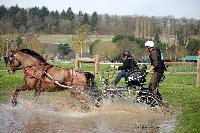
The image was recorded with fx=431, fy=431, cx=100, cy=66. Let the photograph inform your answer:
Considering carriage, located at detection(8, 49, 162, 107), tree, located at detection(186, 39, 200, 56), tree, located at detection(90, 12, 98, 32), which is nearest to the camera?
carriage, located at detection(8, 49, 162, 107)

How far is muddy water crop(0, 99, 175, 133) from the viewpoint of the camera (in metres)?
9.71

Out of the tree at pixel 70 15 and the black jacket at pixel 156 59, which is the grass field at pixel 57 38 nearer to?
the tree at pixel 70 15

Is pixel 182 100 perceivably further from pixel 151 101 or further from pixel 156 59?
pixel 156 59

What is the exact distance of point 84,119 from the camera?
11.4 meters

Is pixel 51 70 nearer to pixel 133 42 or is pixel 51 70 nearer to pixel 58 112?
pixel 58 112

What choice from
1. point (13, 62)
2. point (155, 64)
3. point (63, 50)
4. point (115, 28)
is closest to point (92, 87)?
point (155, 64)

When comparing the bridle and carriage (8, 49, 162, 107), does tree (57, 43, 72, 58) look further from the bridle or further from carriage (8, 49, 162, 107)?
carriage (8, 49, 162, 107)

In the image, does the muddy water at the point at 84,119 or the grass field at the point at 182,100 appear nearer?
the muddy water at the point at 84,119

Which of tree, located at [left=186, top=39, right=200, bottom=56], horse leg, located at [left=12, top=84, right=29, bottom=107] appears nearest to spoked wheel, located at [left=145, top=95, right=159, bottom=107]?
horse leg, located at [left=12, top=84, right=29, bottom=107]

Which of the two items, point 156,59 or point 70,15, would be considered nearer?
point 156,59

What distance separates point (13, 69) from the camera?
46.5 feet

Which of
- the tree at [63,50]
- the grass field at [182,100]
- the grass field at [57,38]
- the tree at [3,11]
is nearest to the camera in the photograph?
the grass field at [182,100]

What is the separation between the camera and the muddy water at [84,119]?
9.71 m

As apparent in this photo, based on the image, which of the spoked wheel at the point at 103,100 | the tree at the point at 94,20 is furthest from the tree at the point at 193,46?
the spoked wheel at the point at 103,100
